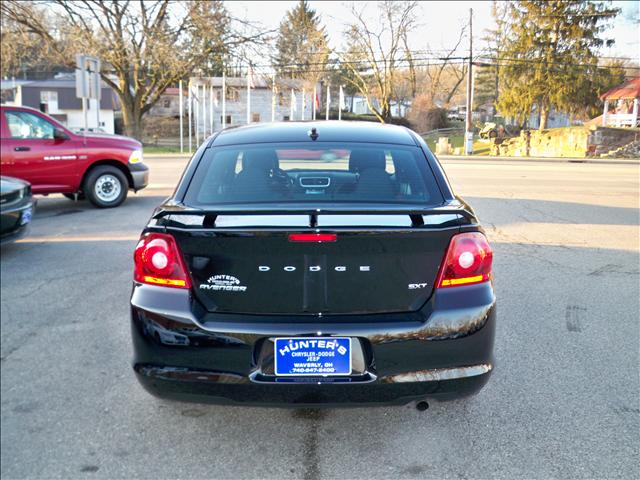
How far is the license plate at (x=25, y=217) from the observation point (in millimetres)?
6949

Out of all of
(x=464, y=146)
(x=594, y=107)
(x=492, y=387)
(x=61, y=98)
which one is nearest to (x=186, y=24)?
(x=464, y=146)

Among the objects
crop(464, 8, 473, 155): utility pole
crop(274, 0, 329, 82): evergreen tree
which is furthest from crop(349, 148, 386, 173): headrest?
crop(274, 0, 329, 82): evergreen tree

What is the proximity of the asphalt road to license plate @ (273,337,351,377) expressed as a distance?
0.55m

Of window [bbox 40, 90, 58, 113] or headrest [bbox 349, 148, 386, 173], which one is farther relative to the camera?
window [bbox 40, 90, 58, 113]

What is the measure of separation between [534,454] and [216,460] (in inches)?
62.9

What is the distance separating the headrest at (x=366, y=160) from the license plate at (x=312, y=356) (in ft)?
4.29

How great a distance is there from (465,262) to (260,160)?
4.87 ft

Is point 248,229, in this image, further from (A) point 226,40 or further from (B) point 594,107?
(A) point 226,40

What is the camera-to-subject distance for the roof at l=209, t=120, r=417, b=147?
383 centimetres

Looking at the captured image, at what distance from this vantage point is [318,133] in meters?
3.89

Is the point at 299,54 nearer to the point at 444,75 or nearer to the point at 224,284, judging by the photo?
the point at 444,75

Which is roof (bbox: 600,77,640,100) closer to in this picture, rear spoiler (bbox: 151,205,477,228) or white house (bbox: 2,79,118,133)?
rear spoiler (bbox: 151,205,477,228)

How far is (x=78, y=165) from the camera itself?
10242 millimetres

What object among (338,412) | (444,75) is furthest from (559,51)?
(444,75)
